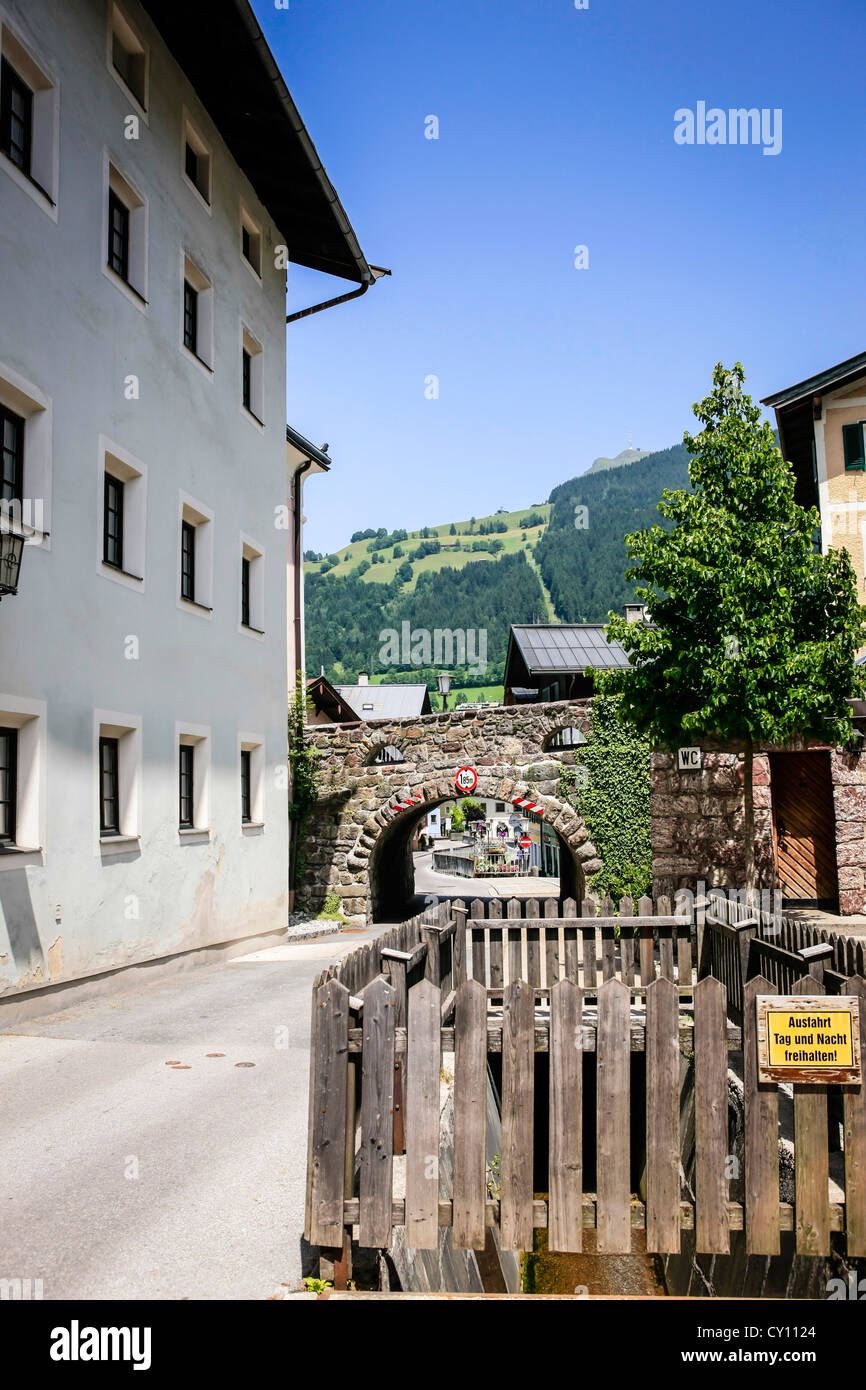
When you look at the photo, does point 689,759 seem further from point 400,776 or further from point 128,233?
point 128,233

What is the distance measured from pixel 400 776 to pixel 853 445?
11.0 meters

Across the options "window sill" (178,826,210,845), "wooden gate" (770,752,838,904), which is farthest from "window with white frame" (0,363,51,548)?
"wooden gate" (770,752,838,904)

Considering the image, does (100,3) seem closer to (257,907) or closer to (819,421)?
(257,907)

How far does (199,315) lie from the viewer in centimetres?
1372

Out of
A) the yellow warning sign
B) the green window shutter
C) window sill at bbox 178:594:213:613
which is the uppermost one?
the green window shutter

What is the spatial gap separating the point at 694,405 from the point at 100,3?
889 cm

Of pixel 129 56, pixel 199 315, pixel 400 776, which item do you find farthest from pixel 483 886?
pixel 129 56

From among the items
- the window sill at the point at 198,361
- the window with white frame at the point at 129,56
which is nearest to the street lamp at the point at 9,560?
the window sill at the point at 198,361

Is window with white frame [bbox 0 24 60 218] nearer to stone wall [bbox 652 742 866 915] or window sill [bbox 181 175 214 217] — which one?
window sill [bbox 181 175 214 217]

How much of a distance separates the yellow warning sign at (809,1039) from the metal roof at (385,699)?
4872cm

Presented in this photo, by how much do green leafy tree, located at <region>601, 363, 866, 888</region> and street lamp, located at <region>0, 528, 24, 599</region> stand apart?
26.7 ft

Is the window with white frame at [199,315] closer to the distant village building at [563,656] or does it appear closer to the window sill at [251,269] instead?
the window sill at [251,269]

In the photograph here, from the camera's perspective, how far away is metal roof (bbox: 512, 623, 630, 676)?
29.1m
